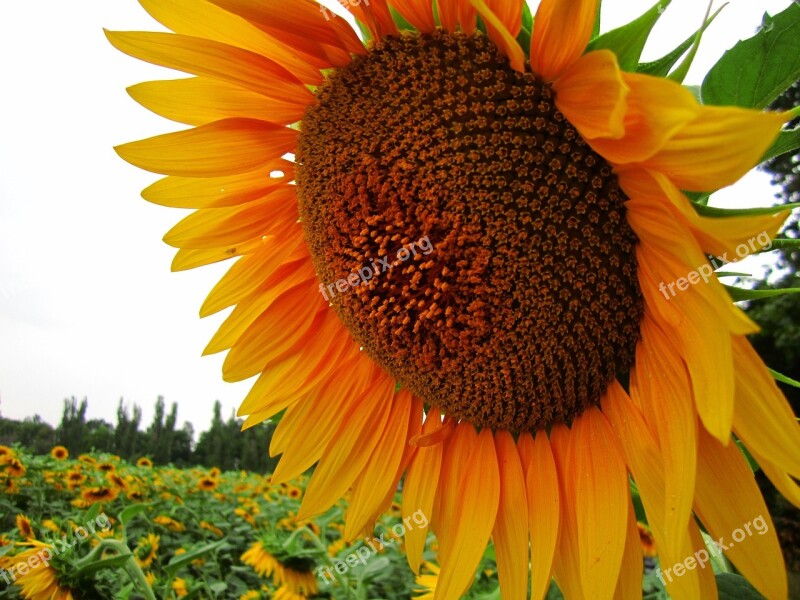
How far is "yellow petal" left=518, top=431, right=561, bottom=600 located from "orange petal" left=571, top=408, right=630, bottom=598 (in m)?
0.07

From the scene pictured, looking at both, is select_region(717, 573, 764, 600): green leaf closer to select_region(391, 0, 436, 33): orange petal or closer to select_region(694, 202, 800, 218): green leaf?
select_region(694, 202, 800, 218): green leaf

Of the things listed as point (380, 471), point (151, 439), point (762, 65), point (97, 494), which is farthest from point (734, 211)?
point (151, 439)

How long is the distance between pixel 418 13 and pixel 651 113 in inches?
21.0

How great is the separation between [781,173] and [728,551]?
16.8m

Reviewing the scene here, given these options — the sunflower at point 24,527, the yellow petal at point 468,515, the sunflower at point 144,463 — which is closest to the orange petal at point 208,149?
the yellow petal at point 468,515

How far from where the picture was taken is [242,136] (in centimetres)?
144

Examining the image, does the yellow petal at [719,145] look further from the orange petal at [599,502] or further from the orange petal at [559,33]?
the orange petal at [599,502]

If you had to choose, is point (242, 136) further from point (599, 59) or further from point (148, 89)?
point (599, 59)

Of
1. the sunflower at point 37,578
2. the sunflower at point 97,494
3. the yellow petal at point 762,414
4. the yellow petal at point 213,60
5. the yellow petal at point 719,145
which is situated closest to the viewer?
the yellow petal at point 719,145

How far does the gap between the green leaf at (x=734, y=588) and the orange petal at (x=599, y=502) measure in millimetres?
217

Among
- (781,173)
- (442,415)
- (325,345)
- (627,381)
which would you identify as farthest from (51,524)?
(781,173)

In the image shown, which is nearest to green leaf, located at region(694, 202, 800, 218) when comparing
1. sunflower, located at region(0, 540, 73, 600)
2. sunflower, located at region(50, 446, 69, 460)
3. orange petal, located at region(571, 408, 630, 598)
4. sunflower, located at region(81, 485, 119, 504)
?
orange petal, located at region(571, 408, 630, 598)

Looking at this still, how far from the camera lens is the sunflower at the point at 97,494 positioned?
3486 millimetres

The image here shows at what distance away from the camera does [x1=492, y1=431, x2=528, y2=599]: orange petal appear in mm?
1362
